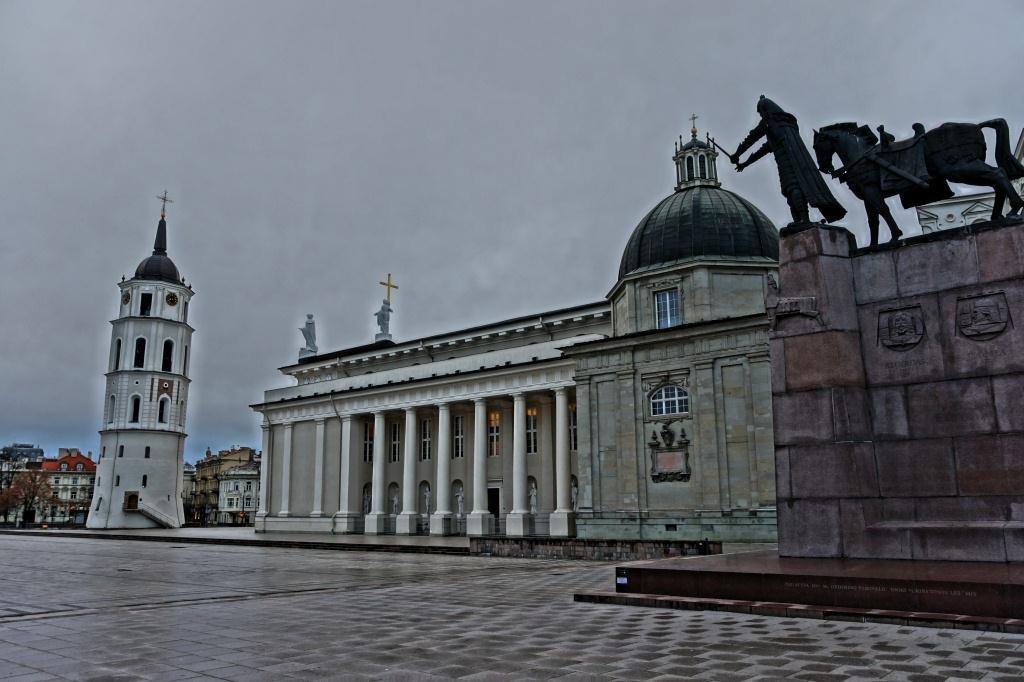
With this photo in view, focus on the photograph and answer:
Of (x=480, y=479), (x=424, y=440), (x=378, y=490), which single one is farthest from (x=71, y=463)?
(x=480, y=479)

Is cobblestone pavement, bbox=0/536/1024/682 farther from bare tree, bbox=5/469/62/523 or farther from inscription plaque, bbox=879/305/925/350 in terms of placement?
bare tree, bbox=5/469/62/523

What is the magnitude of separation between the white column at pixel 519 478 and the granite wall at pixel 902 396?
115 ft

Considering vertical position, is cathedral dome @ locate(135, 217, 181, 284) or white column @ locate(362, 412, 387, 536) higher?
cathedral dome @ locate(135, 217, 181, 284)

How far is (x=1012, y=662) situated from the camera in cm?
805

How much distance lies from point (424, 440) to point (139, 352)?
1717 inches

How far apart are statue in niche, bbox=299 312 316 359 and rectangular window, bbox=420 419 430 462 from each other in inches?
908

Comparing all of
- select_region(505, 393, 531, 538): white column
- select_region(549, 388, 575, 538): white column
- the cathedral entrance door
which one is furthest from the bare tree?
select_region(549, 388, 575, 538): white column

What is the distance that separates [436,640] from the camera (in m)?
10.5

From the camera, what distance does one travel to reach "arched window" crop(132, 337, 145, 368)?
86500 millimetres

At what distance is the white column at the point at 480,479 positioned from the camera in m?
50.6

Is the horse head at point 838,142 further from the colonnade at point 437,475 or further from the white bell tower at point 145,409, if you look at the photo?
the white bell tower at point 145,409

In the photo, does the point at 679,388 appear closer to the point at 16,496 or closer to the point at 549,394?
the point at 549,394

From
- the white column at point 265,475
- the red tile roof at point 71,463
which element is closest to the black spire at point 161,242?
the white column at point 265,475

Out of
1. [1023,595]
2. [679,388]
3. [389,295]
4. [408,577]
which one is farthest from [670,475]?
[389,295]
